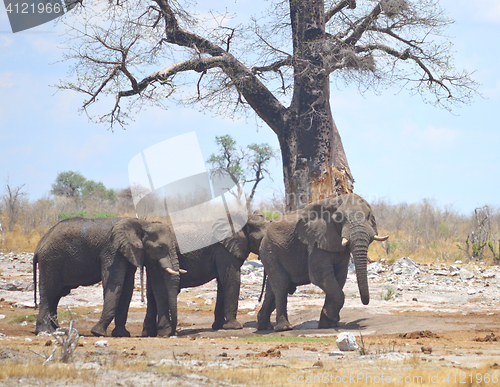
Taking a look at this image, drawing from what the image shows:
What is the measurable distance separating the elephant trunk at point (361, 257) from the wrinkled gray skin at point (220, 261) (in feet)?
9.21

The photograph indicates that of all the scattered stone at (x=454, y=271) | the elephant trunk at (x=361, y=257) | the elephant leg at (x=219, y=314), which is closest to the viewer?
the elephant trunk at (x=361, y=257)

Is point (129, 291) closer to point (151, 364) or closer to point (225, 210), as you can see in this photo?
point (225, 210)

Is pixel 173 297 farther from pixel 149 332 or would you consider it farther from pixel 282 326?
pixel 282 326

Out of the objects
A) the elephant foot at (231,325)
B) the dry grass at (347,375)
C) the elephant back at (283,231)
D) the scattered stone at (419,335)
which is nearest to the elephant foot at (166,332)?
the elephant foot at (231,325)

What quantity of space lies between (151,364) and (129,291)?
5088 millimetres

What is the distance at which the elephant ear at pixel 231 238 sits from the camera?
450 inches

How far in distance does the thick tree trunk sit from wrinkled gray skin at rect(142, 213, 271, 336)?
3.87m

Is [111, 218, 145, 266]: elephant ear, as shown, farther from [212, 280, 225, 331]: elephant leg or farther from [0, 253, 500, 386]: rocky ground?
[212, 280, 225, 331]: elephant leg

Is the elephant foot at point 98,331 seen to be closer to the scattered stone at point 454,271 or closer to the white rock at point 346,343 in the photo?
the white rock at point 346,343

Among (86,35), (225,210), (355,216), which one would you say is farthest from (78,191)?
(355,216)

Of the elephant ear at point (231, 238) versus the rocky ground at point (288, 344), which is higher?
the elephant ear at point (231, 238)

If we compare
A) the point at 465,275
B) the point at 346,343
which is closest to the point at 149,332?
the point at 346,343

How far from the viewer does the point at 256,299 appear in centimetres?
1502

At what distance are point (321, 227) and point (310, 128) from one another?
623cm
